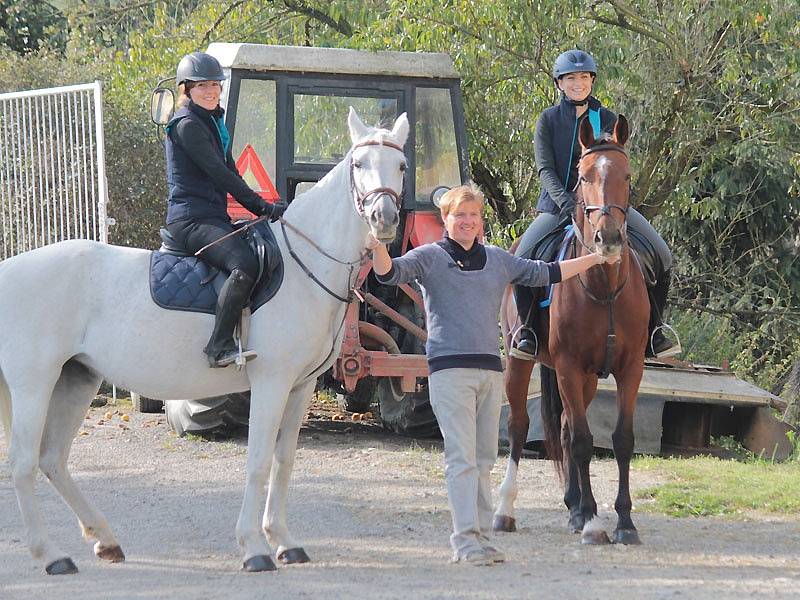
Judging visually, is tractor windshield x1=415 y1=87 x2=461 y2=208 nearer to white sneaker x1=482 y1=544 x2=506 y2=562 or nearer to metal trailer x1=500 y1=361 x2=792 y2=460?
metal trailer x1=500 y1=361 x2=792 y2=460

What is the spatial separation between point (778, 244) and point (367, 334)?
319 inches

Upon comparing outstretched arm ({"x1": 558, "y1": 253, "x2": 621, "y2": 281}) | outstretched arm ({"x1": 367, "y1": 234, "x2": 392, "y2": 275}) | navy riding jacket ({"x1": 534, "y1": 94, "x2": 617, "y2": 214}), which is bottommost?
outstretched arm ({"x1": 558, "y1": 253, "x2": 621, "y2": 281})

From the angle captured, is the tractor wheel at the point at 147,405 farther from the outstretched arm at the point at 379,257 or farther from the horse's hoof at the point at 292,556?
the outstretched arm at the point at 379,257

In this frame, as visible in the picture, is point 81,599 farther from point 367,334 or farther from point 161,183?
point 161,183

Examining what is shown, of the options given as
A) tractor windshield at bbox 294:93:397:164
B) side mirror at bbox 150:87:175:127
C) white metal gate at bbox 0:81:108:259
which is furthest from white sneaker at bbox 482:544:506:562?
white metal gate at bbox 0:81:108:259

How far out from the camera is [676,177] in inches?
518

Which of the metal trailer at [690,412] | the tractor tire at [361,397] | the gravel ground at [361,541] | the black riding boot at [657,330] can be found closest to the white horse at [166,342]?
the gravel ground at [361,541]

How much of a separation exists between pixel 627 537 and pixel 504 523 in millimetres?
817

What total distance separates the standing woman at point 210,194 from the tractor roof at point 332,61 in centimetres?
398

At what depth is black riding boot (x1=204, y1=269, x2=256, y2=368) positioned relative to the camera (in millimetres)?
6375

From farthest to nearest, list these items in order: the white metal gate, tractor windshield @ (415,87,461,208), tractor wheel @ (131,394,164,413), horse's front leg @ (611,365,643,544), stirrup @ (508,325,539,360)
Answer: the white metal gate
tractor wheel @ (131,394,164,413)
tractor windshield @ (415,87,461,208)
stirrup @ (508,325,539,360)
horse's front leg @ (611,365,643,544)

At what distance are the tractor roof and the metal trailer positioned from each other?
284cm

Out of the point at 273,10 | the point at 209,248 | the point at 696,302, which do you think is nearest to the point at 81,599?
the point at 209,248

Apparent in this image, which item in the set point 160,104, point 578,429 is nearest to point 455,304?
point 578,429
